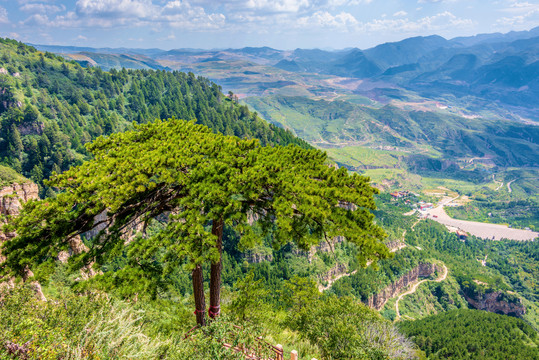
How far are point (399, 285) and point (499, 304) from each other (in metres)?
36.6

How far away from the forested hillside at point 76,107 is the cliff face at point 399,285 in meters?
70.7

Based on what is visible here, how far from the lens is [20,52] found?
150 metres

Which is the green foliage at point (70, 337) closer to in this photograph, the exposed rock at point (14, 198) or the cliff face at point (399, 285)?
the exposed rock at point (14, 198)

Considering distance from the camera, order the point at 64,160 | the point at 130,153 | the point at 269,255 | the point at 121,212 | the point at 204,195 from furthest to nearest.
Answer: the point at 269,255
the point at 64,160
the point at 130,153
the point at 121,212
the point at 204,195

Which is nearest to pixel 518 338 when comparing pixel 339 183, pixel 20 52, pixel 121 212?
pixel 339 183

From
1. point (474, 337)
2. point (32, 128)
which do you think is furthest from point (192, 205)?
point (32, 128)

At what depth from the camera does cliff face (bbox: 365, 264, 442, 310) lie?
10499cm

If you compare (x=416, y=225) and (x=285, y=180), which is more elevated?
(x=285, y=180)

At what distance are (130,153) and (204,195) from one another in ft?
17.3

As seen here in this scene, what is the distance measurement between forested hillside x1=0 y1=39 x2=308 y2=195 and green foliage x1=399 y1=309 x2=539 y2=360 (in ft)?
292

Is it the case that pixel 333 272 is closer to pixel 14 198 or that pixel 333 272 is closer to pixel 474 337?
pixel 474 337

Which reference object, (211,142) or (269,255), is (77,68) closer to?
(269,255)

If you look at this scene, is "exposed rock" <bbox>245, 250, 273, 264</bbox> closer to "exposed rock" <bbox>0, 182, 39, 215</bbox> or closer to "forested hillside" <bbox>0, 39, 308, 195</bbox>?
"forested hillside" <bbox>0, 39, 308, 195</bbox>

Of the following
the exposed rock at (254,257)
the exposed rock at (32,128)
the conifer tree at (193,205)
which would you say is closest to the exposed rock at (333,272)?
the exposed rock at (254,257)
